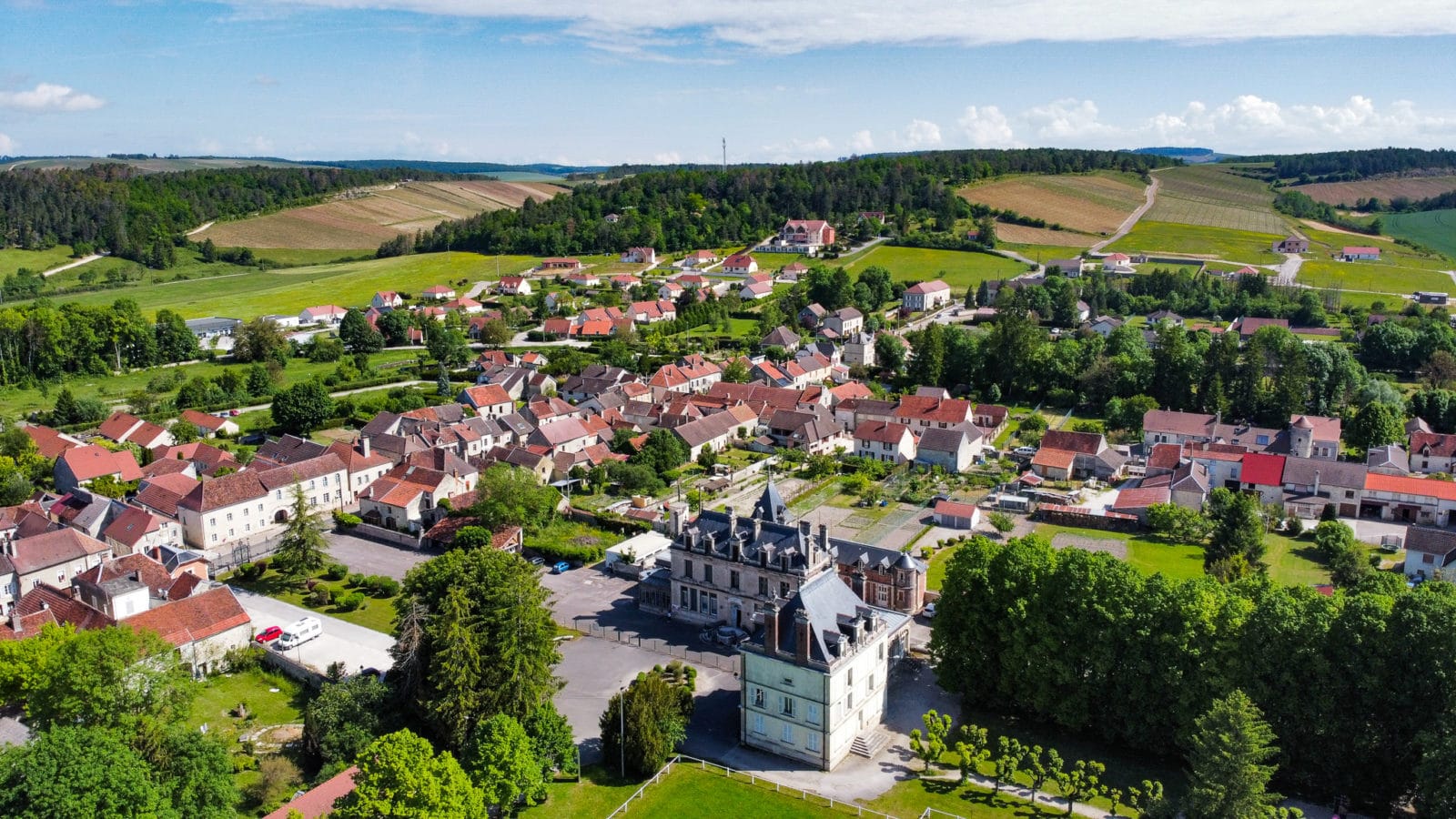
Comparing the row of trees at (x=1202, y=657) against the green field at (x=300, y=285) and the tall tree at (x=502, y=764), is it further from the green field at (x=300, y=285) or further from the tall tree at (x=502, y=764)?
the green field at (x=300, y=285)

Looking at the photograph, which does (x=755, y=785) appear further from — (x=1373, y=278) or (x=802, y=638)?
(x=1373, y=278)

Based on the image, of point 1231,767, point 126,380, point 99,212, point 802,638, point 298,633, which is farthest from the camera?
point 99,212

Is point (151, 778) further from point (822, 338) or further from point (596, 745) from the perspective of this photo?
point (822, 338)

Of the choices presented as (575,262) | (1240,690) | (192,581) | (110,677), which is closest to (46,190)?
(575,262)

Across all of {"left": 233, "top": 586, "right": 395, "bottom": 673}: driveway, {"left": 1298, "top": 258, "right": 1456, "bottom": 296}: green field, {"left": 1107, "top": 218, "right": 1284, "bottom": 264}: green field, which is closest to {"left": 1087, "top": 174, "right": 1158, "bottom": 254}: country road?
{"left": 1107, "top": 218, "right": 1284, "bottom": 264}: green field

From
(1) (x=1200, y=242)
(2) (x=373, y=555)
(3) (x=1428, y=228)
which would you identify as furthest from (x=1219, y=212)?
(2) (x=373, y=555)

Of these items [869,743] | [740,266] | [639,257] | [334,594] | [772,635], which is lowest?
[869,743]
